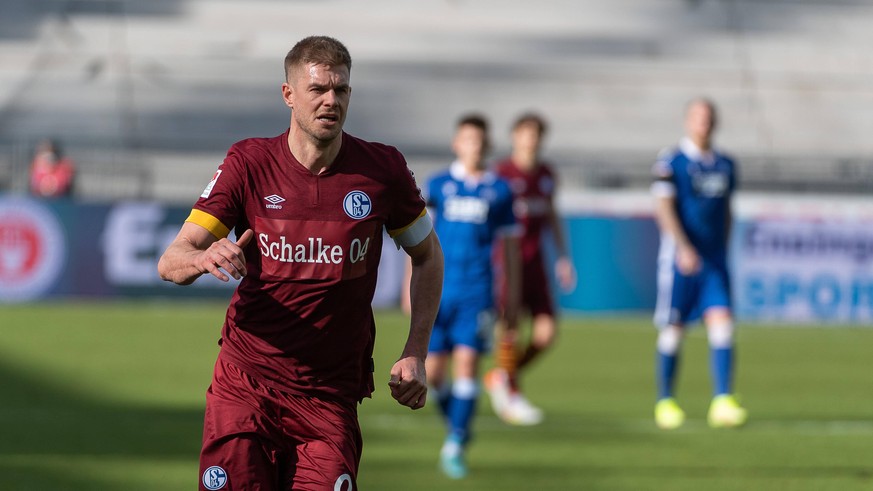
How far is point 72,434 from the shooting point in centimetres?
996

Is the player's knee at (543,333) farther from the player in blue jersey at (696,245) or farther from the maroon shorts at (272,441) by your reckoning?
the maroon shorts at (272,441)

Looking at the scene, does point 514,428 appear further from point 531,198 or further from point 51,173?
point 51,173

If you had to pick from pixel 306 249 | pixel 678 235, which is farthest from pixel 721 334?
pixel 306 249

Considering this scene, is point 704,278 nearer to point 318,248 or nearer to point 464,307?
point 464,307

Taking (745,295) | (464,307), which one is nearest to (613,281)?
(745,295)

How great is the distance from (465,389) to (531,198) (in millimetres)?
3674

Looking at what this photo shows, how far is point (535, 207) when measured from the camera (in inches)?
489

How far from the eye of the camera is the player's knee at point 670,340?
36.6ft

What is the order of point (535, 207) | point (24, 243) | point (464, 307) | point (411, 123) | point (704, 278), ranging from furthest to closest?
point (411, 123) < point (24, 243) < point (535, 207) < point (704, 278) < point (464, 307)

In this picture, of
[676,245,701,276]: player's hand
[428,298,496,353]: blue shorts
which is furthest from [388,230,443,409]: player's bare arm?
[676,245,701,276]: player's hand

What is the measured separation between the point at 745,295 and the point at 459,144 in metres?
12.2

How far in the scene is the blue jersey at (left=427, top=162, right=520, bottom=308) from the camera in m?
9.48

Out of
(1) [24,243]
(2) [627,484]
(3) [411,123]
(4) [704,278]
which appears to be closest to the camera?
(2) [627,484]

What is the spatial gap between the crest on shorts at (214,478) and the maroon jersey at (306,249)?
A: 1.18ft
